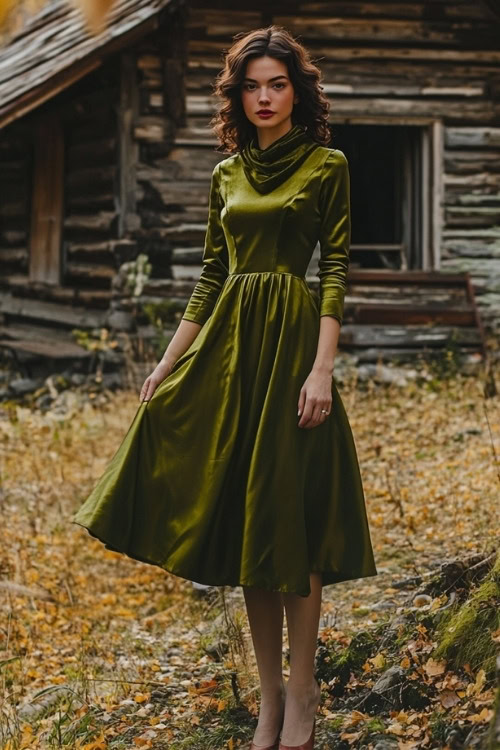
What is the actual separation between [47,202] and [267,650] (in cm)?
837

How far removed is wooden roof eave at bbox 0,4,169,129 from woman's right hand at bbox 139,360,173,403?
231 inches

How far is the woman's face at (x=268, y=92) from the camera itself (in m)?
2.90

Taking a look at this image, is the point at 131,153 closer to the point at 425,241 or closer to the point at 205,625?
the point at 425,241

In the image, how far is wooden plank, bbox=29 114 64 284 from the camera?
34.2 ft

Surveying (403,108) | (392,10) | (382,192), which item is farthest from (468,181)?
(382,192)

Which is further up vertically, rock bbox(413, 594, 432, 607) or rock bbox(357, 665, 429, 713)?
rock bbox(413, 594, 432, 607)

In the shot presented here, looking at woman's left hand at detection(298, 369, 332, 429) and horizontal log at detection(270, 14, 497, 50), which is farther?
horizontal log at detection(270, 14, 497, 50)

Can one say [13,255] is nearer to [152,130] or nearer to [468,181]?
[152,130]

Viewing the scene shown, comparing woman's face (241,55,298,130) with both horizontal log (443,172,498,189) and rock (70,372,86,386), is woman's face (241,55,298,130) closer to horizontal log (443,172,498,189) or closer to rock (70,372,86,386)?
rock (70,372,86,386)

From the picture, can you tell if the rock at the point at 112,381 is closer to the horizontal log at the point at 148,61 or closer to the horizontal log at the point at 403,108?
the horizontal log at the point at 403,108

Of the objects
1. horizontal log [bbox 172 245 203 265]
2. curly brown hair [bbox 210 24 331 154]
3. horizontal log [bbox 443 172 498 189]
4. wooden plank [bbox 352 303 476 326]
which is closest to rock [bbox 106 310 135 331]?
horizontal log [bbox 172 245 203 265]

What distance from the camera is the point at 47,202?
10.6 meters

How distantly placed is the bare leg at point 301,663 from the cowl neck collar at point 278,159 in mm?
1152

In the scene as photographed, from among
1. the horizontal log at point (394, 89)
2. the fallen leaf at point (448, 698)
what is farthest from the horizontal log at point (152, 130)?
the fallen leaf at point (448, 698)
